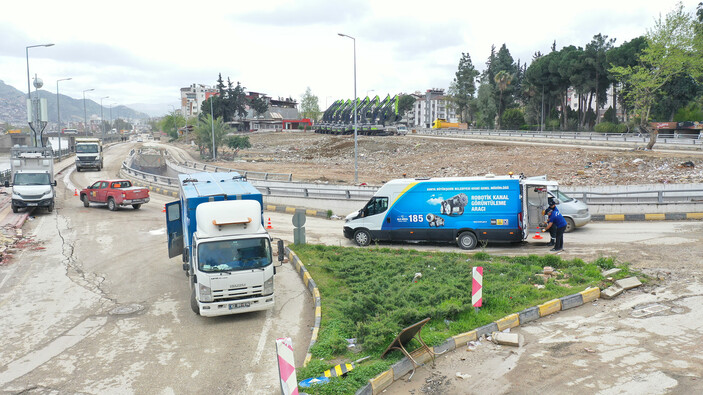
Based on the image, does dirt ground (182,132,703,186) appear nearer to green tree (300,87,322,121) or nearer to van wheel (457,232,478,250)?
van wheel (457,232,478,250)

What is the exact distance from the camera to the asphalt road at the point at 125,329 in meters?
8.38

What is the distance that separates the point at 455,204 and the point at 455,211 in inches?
9.0

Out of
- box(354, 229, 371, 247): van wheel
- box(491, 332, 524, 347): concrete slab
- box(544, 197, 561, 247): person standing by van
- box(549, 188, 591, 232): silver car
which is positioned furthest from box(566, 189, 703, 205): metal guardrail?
box(491, 332, 524, 347): concrete slab

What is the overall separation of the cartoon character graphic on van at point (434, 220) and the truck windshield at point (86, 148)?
4424 cm

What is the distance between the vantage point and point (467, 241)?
16.7 m


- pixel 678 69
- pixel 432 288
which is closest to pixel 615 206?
pixel 432 288

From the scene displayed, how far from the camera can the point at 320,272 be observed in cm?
1438

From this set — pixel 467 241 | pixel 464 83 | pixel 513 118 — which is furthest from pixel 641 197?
pixel 464 83

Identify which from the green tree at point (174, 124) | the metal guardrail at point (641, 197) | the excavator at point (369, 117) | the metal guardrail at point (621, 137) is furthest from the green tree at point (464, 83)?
the metal guardrail at point (641, 197)

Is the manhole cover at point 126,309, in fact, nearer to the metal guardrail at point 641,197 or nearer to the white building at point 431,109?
the metal guardrail at point 641,197

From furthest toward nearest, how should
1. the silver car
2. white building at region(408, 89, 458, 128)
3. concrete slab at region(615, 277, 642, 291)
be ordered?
white building at region(408, 89, 458, 128), the silver car, concrete slab at region(615, 277, 642, 291)

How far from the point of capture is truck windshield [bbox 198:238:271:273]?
10.7 metres

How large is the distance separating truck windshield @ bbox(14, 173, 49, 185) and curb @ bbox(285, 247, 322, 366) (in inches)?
662

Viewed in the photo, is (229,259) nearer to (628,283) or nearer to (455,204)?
(455,204)
